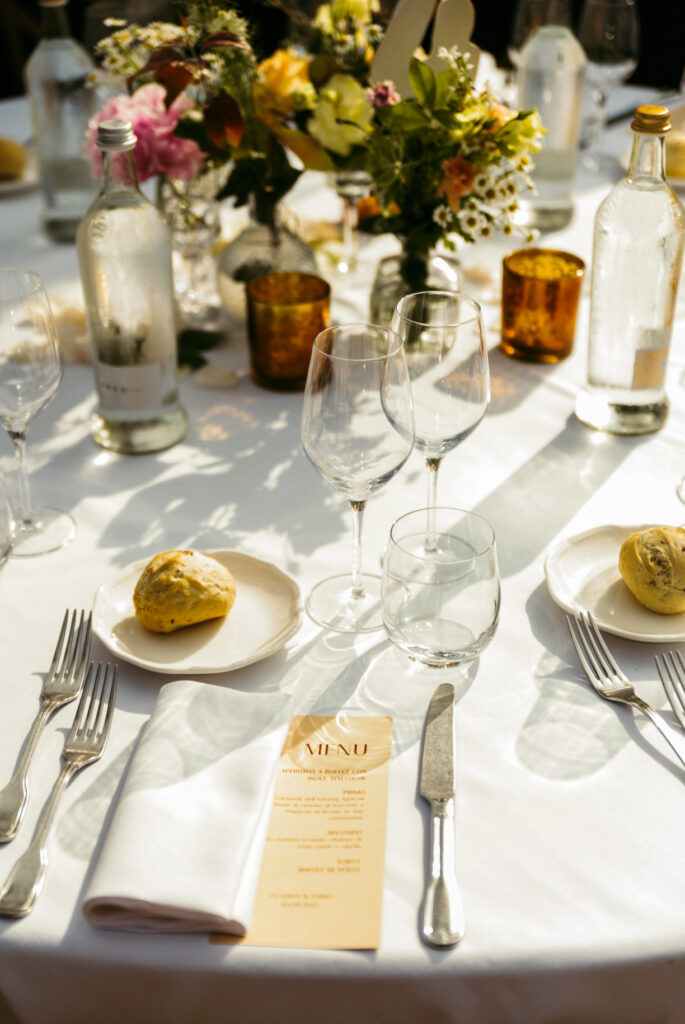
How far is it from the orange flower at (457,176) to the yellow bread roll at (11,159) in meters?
1.09

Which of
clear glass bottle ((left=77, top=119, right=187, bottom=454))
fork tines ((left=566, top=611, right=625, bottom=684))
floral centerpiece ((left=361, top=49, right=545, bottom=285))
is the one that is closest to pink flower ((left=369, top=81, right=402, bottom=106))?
floral centerpiece ((left=361, top=49, right=545, bottom=285))

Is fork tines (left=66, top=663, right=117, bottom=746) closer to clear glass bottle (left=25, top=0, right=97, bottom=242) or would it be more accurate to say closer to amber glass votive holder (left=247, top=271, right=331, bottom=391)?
amber glass votive holder (left=247, top=271, right=331, bottom=391)

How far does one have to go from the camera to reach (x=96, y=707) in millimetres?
898

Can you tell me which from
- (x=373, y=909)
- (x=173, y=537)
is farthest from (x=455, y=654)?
(x=173, y=537)

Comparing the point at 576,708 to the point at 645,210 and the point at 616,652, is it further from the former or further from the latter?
the point at 645,210

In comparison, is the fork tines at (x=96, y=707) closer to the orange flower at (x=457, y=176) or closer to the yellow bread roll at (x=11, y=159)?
the orange flower at (x=457, y=176)

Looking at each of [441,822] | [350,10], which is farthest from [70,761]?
[350,10]

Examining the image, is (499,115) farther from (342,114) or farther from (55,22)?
(55,22)

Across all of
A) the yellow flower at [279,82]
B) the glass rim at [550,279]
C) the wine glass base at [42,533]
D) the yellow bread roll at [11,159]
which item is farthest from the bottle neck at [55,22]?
the wine glass base at [42,533]

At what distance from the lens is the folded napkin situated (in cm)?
69

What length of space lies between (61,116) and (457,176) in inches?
Result: 32.9

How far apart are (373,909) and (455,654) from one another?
0.25 metres

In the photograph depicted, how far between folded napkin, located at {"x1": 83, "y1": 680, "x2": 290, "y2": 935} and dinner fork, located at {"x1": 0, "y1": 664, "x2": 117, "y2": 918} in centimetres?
5

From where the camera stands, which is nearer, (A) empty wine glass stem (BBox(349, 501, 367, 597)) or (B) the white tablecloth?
(B) the white tablecloth
